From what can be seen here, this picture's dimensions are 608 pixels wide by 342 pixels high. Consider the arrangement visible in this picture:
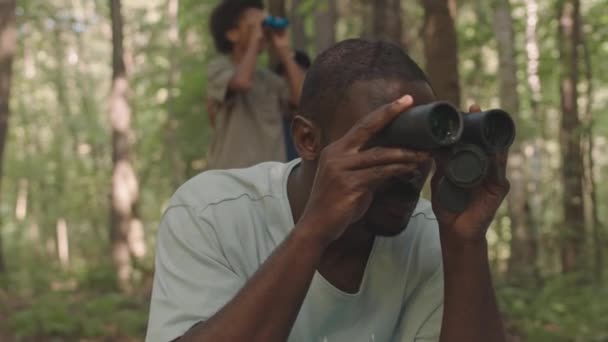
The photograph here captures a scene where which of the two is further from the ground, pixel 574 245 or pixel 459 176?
pixel 459 176

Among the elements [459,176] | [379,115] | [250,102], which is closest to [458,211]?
[459,176]

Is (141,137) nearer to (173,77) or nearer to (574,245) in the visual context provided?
(173,77)

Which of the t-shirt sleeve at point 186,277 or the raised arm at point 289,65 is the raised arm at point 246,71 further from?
the t-shirt sleeve at point 186,277

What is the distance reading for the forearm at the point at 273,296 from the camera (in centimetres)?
181

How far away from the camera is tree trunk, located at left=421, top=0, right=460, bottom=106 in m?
5.41

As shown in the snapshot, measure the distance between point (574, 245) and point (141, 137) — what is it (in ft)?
70.3

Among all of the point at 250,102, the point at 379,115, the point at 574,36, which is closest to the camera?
the point at 379,115

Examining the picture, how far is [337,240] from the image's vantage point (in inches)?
84.7

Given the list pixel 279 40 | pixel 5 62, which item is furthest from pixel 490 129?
pixel 5 62

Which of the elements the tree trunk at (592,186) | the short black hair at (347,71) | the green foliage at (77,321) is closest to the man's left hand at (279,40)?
the short black hair at (347,71)

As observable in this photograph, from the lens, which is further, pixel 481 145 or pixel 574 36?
pixel 574 36

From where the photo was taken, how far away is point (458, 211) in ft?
6.56

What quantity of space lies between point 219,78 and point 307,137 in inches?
120

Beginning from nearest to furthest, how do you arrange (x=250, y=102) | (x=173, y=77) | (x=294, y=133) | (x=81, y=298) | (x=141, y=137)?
(x=294, y=133) < (x=250, y=102) < (x=81, y=298) < (x=173, y=77) < (x=141, y=137)
